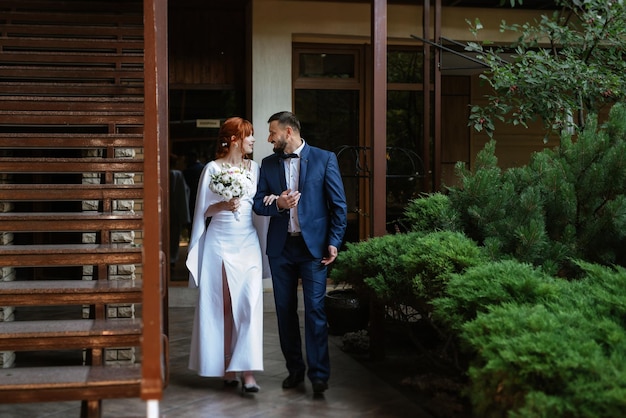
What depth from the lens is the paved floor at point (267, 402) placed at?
5.59m

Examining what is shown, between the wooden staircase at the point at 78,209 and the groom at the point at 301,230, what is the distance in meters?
0.95

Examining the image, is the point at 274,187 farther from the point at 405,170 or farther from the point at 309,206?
the point at 405,170

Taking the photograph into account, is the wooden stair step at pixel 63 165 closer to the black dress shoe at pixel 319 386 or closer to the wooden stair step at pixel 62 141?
the wooden stair step at pixel 62 141

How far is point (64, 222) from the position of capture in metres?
5.93

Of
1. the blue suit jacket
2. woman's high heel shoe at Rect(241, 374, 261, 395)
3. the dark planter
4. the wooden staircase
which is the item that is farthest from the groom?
the dark planter

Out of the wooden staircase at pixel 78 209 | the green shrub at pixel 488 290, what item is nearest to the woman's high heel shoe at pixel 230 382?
the wooden staircase at pixel 78 209

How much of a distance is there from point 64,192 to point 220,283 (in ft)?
4.34

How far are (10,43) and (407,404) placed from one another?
5494 mm

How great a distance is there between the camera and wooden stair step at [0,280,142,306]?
5301 mm

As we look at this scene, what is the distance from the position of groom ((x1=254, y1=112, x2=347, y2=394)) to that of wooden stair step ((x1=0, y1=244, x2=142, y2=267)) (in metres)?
1.08

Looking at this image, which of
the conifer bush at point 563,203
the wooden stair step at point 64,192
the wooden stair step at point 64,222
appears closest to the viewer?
the conifer bush at point 563,203

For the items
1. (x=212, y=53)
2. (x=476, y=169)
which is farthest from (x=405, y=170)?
(x=476, y=169)

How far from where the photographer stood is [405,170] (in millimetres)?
11312

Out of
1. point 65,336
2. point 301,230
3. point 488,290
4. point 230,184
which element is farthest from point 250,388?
point 488,290
